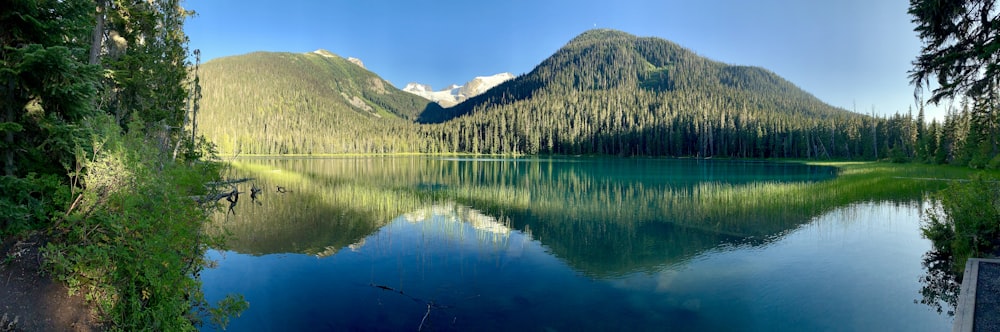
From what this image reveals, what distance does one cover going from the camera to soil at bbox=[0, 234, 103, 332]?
6469mm

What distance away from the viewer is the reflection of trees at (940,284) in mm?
11320

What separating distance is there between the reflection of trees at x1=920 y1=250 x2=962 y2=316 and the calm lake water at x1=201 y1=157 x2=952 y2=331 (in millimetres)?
332

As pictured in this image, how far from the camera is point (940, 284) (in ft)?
42.4

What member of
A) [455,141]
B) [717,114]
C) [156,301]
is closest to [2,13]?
[156,301]

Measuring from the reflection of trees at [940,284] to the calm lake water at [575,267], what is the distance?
332 millimetres

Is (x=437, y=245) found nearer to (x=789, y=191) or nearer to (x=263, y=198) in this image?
(x=263, y=198)

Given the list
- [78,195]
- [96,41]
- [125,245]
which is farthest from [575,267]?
[96,41]

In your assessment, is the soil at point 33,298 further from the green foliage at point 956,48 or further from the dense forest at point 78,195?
the green foliage at point 956,48

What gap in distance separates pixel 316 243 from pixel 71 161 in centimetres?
1092

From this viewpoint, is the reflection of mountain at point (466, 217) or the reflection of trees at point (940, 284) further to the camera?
the reflection of mountain at point (466, 217)

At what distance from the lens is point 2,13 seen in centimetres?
753

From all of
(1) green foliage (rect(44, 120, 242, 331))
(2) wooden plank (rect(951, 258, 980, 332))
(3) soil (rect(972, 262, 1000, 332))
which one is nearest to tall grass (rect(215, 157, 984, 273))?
(1) green foliage (rect(44, 120, 242, 331))

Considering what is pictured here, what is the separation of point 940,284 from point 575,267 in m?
10.8

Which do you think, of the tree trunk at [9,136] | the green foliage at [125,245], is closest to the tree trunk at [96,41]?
the tree trunk at [9,136]
